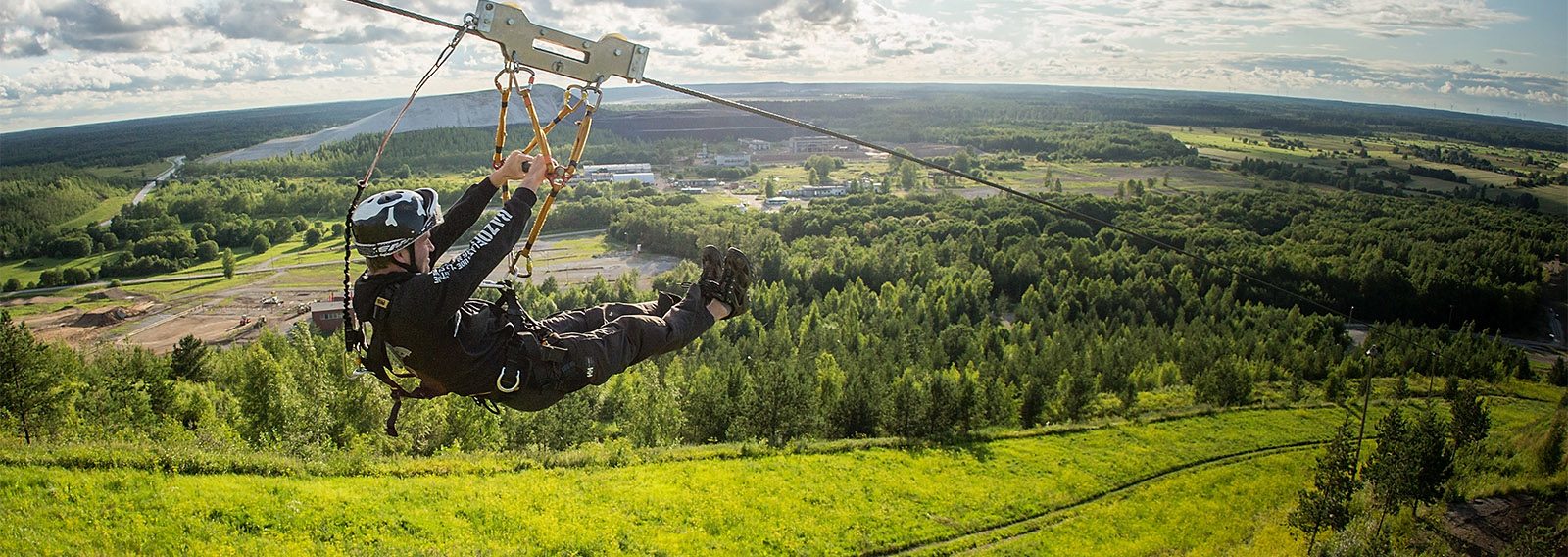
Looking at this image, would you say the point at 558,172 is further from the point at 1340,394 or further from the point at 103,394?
the point at 1340,394

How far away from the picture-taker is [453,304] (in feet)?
13.6

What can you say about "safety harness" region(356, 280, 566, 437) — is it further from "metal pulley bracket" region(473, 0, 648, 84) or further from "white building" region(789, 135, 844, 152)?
"white building" region(789, 135, 844, 152)

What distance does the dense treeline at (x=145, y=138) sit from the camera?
85250mm

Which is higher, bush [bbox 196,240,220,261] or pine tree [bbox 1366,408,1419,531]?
pine tree [bbox 1366,408,1419,531]

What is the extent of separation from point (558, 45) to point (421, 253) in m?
1.52

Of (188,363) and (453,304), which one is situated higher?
(453,304)

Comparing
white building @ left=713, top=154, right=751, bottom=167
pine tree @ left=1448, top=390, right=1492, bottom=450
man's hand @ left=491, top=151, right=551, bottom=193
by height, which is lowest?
pine tree @ left=1448, top=390, right=1492, bottom=450

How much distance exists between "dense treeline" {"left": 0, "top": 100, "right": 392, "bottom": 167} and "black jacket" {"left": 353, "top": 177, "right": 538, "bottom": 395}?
3889 inches

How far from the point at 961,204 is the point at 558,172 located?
6605 cm

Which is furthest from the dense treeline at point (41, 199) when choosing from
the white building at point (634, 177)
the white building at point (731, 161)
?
the white building at point (731, 161)

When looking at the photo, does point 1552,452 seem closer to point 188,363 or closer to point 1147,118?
point 188,363

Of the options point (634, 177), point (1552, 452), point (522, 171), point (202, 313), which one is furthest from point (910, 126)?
point (522, 171)

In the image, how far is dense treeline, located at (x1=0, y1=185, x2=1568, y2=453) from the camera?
23.4 m

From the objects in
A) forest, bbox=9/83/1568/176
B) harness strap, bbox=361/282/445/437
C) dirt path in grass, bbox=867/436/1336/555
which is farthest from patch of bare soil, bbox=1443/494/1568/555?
forest, bbox=9/83/1568/176
